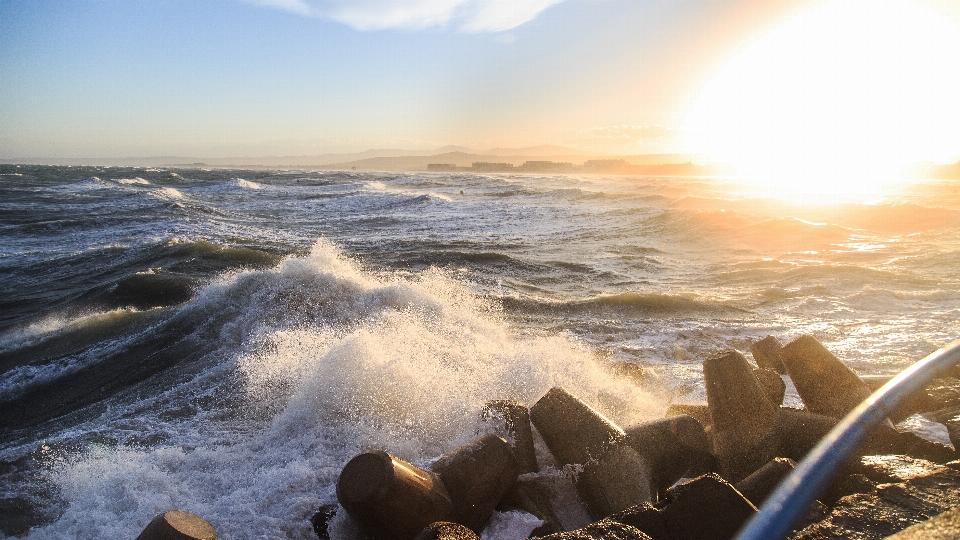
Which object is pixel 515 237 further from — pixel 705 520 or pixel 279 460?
pixel 705 520

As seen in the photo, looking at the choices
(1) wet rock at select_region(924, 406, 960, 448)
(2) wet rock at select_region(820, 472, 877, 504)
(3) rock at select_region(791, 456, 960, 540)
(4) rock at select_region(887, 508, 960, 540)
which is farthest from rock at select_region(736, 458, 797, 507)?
(1) wet rock at select_region(924, 406, 960, 448)

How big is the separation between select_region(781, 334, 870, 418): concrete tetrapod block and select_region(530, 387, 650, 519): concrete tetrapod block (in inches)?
63.6

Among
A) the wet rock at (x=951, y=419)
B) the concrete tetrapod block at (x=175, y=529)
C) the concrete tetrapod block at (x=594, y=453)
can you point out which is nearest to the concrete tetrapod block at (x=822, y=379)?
the wet rock at (x=951, y=419)

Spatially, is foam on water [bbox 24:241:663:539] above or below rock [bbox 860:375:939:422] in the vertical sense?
below

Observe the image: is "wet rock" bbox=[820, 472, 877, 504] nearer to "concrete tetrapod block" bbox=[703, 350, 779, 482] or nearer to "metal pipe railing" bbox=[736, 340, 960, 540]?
"metal pipe railing" bbox=[736, 340, 960, 540]

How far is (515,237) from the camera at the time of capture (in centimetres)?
1686

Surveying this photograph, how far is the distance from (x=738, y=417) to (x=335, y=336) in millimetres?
4323

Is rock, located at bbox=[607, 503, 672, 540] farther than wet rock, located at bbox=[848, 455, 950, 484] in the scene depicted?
No

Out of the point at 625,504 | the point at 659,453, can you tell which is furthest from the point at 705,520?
the point at 659,453

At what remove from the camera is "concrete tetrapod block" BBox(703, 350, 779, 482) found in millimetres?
3191

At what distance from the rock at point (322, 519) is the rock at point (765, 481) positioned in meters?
2.16

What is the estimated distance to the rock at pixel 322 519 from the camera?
110 inches

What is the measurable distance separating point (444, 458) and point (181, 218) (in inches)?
730

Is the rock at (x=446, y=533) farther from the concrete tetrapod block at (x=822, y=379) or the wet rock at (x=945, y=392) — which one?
the wet rock at (x=945, y=392)
